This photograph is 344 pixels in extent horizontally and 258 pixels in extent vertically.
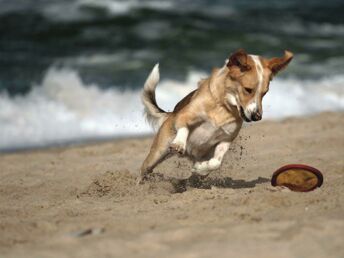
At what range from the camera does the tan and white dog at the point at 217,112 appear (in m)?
6.22

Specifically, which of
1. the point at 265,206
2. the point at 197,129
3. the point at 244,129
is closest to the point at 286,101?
the point at 244,129

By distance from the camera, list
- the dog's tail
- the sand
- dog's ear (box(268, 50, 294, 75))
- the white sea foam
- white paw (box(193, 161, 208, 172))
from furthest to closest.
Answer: the white sea foam < the dog's tail < white paw (box(193, 161, 208, 172)) < dog's ear (box(268, 50, 294, 75)) < the sand

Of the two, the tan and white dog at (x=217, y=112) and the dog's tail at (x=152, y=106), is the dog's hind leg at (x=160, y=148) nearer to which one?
the tan and white dog at (x=217, y=112)

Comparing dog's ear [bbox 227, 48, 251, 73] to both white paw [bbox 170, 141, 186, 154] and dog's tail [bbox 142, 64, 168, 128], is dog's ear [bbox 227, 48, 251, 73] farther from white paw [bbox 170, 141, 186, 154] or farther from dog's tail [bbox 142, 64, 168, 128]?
dog's tail [bbox 142, 64, 168, 128]

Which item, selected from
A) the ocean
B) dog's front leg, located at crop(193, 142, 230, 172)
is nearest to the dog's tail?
dog's front leg, located at crop(193, 142, 230, 172)

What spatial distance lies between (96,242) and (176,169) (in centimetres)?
351

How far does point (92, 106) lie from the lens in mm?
12500

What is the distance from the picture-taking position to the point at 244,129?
32.2ft

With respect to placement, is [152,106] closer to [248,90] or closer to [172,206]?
[248,90]

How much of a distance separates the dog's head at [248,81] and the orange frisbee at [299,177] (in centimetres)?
60

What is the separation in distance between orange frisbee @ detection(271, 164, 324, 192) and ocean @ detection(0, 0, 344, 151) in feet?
16.1

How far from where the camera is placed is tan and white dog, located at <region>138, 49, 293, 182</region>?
6.22m

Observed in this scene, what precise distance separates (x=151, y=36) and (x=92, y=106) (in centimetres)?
584

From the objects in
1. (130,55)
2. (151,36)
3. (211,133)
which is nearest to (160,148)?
(211,133)
